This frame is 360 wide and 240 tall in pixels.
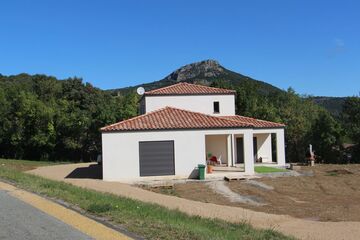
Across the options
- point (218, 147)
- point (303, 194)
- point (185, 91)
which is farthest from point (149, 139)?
point (303, 194)

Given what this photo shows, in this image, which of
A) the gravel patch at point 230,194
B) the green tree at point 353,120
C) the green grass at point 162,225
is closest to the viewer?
the green grass at point 162,225

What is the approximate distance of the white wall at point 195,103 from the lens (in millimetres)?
38625

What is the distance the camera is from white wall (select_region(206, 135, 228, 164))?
3834cm

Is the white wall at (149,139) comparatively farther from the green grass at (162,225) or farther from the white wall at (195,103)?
the green grass at (162,225)

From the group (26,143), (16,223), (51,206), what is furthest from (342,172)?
(26,143)

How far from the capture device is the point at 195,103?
39.2 m

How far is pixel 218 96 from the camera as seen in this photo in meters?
39.7

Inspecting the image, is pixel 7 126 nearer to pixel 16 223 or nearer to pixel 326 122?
pixel 326 122

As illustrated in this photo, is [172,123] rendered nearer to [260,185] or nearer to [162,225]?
[260,185]

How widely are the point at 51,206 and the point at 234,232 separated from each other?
15.8ft

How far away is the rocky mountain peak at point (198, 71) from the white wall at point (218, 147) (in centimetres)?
7349

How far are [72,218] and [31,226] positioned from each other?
3.79 feet

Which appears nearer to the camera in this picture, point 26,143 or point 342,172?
point 342,172

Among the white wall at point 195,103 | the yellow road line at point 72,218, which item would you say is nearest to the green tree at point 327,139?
the white wall at point 195,103
